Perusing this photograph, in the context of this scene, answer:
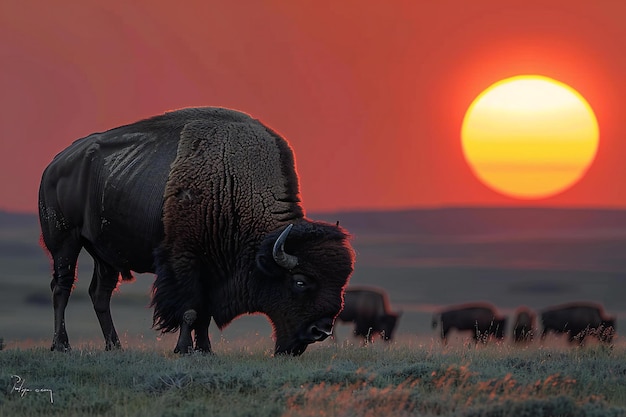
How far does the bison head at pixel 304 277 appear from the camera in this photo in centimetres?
1316

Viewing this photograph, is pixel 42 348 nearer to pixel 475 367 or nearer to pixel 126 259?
pixel 126 259

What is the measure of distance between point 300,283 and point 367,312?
19552 millimetres

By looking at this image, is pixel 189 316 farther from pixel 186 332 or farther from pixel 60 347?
pixel 60 347

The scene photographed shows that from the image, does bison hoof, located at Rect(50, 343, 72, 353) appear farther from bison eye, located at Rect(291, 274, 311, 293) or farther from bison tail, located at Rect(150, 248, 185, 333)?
bison eye, located at Rect(291, 274, 311, 293)

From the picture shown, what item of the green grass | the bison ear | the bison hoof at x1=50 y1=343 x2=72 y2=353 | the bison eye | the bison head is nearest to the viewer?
the green grass

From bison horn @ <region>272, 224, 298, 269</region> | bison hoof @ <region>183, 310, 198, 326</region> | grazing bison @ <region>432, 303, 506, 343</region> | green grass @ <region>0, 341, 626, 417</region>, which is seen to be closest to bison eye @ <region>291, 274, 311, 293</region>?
bison horn @ <region>272, 224, 298, 269</region>

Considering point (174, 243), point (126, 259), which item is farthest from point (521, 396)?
Answer: point (126, 259)

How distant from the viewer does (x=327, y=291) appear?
13.1m

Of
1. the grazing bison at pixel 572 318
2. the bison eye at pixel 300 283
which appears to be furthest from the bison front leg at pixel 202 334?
the grazing bison at pixel 572 318

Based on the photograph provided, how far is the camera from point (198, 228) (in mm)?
14000

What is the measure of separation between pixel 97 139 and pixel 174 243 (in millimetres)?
2264

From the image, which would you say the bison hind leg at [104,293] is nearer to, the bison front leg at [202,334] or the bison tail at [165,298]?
the bison tail at [165,298]

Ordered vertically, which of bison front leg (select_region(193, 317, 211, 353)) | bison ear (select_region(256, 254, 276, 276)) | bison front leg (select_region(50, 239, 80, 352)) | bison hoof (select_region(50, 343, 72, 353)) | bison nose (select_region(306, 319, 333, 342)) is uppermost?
bison ear (select_region(256, 254, 276, 276))

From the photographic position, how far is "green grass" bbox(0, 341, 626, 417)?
10320 mm
